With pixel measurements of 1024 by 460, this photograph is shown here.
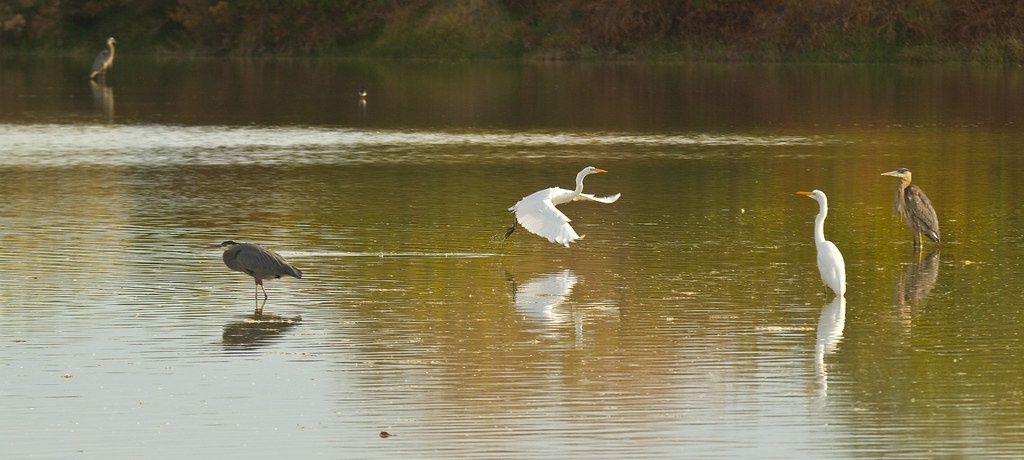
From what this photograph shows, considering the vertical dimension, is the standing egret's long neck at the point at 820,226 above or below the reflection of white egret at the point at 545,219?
above

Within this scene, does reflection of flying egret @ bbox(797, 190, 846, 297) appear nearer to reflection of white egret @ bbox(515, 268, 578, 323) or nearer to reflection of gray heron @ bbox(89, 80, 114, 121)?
reflection of white egret @ bbox(515, 268, 578, 323)

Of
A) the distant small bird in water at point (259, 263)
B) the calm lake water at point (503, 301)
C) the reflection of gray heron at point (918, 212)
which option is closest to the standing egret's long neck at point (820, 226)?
the calm lake water at point (503, 301)

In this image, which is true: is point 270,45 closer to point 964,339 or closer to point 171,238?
point 171,238

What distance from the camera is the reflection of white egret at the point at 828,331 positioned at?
32.7 feet

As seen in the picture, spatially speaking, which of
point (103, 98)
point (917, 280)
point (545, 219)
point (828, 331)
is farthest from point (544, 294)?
point (103, 98)

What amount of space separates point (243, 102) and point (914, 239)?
24831 millimetres

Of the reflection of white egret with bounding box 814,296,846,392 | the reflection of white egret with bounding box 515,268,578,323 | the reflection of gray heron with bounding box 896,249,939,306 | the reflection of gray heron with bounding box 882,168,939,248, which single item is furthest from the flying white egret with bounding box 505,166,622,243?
the reflection of gray heron with bounding box 882,168,939,248

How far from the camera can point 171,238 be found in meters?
15.9

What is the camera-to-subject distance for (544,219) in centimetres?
1390

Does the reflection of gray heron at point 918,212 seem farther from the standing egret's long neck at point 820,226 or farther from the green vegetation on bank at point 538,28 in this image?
the green vegetation on bank at point 538,28

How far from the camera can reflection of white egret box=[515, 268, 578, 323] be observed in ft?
39.0

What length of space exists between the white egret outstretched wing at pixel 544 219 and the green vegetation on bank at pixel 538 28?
40403 mm

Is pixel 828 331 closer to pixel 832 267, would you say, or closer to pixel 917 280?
pixel 832 267

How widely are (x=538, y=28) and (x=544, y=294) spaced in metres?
49.3
